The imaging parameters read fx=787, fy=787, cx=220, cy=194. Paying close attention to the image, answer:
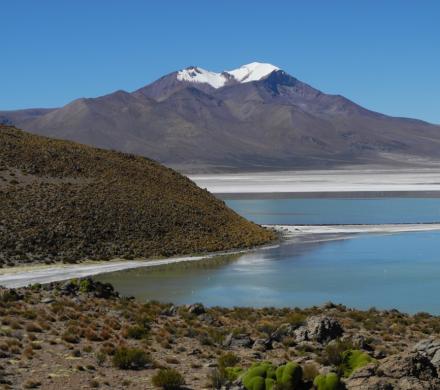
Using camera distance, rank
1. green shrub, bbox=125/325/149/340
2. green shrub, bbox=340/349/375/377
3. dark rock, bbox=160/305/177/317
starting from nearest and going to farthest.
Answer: green shrub, bbox=340/349/375/377 < green shrub, bbox=125/325/149/340 < dark rock, bbox=160/305/177/317

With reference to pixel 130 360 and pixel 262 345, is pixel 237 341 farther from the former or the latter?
pixel 130 360

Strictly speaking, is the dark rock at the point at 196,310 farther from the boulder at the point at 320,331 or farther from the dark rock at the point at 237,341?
the boulder at the point at 320,331

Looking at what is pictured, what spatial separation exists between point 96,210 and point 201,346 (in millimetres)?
33638

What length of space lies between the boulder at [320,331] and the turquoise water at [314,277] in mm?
7954

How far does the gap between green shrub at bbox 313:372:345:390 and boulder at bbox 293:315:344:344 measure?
20.3ft

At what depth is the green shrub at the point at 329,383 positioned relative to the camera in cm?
1265

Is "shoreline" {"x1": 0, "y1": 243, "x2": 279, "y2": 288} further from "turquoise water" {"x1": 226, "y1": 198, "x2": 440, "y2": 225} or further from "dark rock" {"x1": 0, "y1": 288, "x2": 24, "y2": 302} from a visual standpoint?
"turquoise water" {"x1": 226, "y1": 198, "x2": 440, "y2": 225}

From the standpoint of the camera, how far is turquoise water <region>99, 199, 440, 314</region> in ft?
97.4

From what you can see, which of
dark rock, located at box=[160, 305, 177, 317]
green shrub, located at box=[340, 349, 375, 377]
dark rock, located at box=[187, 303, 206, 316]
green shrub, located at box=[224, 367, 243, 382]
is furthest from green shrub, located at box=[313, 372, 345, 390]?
dark rock, located at box=[160, 305, 177, 317]

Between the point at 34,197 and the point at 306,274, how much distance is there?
71.4 feet

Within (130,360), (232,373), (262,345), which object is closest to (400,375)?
(232,373)

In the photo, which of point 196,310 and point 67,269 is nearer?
point 196,310

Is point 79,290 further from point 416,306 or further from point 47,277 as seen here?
point 416,306

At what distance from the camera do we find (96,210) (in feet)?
168
